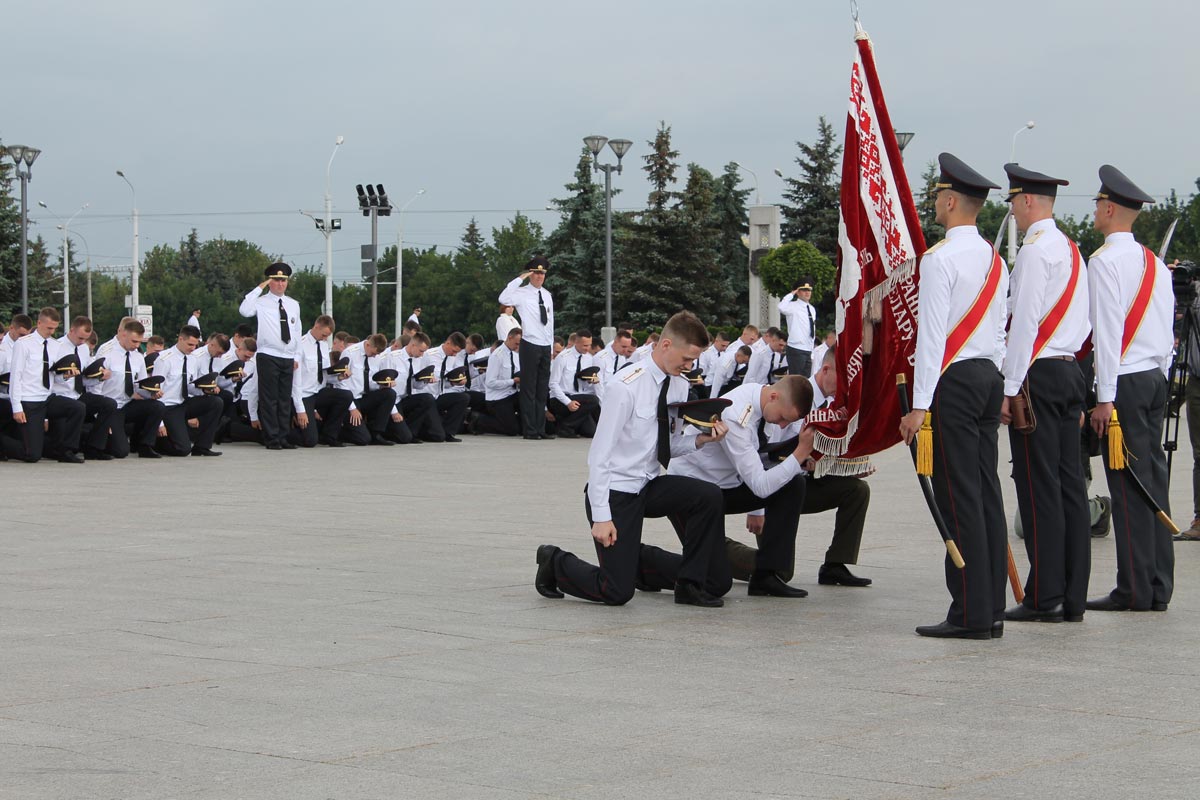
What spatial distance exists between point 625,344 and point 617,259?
40073mm

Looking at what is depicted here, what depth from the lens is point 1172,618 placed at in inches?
308

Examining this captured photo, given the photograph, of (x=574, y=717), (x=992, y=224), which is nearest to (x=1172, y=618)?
(x=574, y=717)

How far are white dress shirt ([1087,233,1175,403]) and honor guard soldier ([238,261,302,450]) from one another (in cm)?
1286

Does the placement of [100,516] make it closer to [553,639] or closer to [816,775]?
[553,639]

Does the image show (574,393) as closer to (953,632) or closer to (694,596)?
(694,596)

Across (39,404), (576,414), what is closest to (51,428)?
(39,404)

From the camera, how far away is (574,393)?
81.0ft

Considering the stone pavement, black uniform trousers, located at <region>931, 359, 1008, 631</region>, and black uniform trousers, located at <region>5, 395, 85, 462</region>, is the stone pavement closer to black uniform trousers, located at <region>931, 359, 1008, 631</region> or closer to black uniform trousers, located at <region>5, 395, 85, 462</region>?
black uniform trousers, located at <region>931, 359, 1008, 631</region>

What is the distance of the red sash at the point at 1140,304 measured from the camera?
8.15m

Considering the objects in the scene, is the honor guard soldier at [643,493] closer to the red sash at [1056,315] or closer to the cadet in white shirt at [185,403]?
the red sash at [1056,315]

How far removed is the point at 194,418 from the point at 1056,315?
13829 millimetres

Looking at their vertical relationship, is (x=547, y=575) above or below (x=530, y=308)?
below

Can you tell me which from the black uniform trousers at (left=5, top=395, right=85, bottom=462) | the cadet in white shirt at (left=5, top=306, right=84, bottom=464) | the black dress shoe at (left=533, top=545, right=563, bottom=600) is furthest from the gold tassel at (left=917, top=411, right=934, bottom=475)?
the black uniform trousers at (left=5, top=395, right=85, bottom=462)

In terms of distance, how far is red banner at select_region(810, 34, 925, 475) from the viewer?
7957mm
